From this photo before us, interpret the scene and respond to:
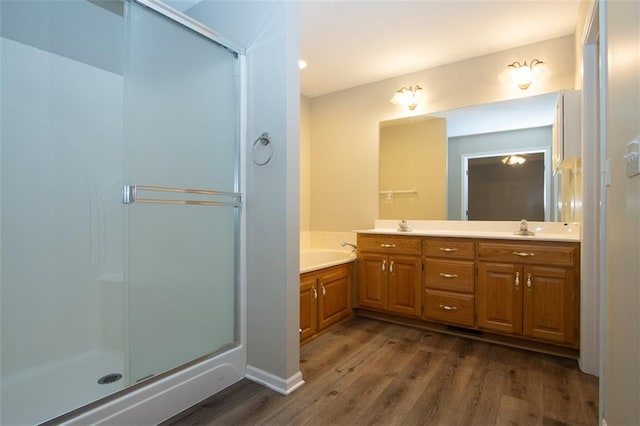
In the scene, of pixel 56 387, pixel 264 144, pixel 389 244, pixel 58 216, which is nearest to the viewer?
pixel 56 387

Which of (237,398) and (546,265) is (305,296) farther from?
(546,265)

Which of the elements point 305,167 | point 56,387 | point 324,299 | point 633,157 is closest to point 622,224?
point 633,157

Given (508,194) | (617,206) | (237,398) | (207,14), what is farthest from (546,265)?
(207,14)

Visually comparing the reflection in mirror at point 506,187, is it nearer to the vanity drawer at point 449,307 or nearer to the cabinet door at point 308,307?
the vanity drawer at point 449,307

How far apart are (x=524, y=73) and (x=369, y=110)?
148 centimetres

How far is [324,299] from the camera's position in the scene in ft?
9.29

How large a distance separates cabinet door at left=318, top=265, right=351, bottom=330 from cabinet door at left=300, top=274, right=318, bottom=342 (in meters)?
0.08

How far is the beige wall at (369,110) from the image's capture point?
9.11ft

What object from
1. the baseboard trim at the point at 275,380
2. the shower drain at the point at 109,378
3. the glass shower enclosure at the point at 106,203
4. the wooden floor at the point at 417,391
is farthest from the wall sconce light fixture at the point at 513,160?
the shower drain at the point at 109,378

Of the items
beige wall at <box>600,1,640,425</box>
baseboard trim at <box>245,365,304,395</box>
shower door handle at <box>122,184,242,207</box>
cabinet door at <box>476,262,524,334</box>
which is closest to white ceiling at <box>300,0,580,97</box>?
beige wall at <box>600,1,640,425</box>

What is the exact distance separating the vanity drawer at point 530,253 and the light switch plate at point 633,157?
149 centimetres

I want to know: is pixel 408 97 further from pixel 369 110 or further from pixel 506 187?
pixel 506 187

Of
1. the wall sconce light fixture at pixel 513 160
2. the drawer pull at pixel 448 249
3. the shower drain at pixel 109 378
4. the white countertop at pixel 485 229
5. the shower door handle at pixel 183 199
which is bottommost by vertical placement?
the shower drain at pixel 109 378

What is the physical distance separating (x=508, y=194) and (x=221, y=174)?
2.50m
